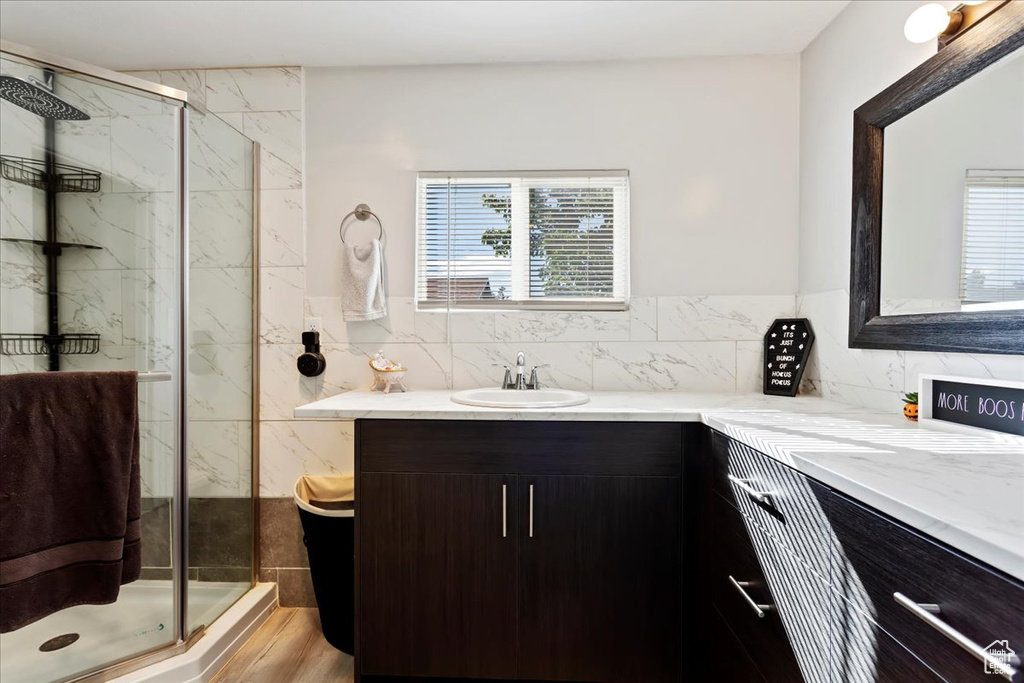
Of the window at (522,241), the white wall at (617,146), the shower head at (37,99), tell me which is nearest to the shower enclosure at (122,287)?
the shower head at (37,99)

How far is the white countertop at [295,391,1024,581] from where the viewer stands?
0.65m

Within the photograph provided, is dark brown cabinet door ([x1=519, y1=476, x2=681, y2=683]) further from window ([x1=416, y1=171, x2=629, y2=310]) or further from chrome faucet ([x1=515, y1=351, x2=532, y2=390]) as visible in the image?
window ([x1=416, y1=171, x2=629, y2=310])

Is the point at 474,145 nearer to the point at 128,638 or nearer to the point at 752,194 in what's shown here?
the point at 752,194

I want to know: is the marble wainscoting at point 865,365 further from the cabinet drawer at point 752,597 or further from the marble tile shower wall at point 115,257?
the marble tile shower wall at point 115,257

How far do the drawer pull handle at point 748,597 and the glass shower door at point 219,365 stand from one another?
1.79 m

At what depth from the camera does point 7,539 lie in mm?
1381

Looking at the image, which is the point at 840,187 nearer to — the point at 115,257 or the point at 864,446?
the point at 864,446

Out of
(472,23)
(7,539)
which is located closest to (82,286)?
(7,539)

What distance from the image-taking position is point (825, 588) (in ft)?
3.03

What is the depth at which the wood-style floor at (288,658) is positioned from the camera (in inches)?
67.7

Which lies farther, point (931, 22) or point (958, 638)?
point (931, 22)

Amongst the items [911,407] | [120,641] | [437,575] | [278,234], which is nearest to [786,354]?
[911,407]

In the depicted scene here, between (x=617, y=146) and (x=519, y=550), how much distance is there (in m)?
1.65

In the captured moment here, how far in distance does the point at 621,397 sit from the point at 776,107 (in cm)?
140
